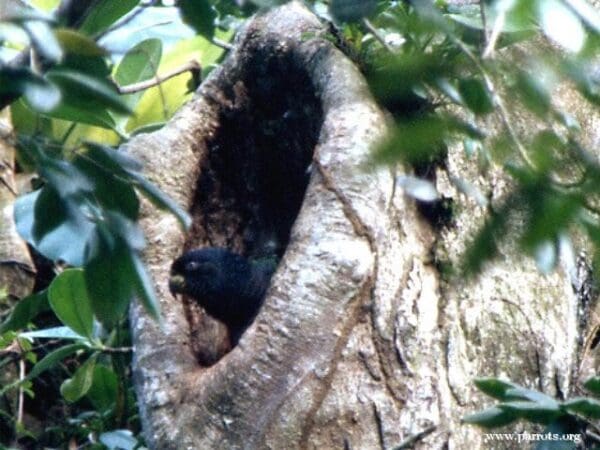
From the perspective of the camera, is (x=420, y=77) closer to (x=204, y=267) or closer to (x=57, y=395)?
(x=204, y=267)

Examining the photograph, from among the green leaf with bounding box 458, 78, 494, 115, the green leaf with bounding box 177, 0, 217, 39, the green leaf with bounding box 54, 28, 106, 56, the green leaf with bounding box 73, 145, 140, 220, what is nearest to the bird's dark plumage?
the green leaf with bounding box 73, 145, 140, 220

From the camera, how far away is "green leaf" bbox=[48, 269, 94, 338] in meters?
2.31

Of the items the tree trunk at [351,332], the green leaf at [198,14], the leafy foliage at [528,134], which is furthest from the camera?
the tree trunk at [351,332]

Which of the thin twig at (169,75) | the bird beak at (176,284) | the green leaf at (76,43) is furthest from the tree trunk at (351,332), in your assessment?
the green leaf at (76,43)

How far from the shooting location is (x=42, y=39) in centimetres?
89

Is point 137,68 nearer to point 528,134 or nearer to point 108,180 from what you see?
point 108,180

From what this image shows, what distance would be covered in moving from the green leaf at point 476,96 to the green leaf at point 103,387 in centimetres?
195

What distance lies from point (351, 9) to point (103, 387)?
188 cm

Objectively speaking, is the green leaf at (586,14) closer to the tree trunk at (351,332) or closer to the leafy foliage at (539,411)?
the leafy foliage at (539,411)

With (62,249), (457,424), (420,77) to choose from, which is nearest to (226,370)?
(457,424)

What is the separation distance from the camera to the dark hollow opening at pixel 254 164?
8.43ft

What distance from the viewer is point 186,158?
2.56 metres

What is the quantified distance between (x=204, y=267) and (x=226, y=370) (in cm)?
50

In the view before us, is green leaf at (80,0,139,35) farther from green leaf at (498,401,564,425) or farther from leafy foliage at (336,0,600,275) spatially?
leafy foliage at (336,0,600,275)
